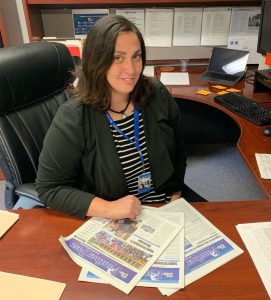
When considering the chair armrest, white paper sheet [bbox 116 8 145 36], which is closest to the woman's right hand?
the chair armrest

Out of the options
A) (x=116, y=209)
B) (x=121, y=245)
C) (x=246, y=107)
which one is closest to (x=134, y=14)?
(x=246, y=107)

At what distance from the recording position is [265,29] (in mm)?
1950

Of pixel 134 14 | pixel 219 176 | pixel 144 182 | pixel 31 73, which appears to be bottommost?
pixel 219 176

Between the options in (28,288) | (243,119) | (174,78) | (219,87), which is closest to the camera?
(28,288)

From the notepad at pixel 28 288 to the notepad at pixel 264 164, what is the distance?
79 centimetres

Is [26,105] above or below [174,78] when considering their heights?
above

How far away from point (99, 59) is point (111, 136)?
0.88 feet

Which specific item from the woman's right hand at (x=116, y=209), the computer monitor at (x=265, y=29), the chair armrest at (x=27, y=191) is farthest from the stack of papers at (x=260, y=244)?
the computer monitor at (x=265, y=29)

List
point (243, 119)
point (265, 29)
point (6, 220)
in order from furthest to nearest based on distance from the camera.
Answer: point (265, 29)
point (243, 119)
point (6, 220)

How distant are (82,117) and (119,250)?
0.47 metres

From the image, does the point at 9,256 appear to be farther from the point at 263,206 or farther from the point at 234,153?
the point at 234,153

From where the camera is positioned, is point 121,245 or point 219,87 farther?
point 219,87

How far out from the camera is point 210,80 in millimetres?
2168

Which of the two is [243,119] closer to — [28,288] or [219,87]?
[219,87]
